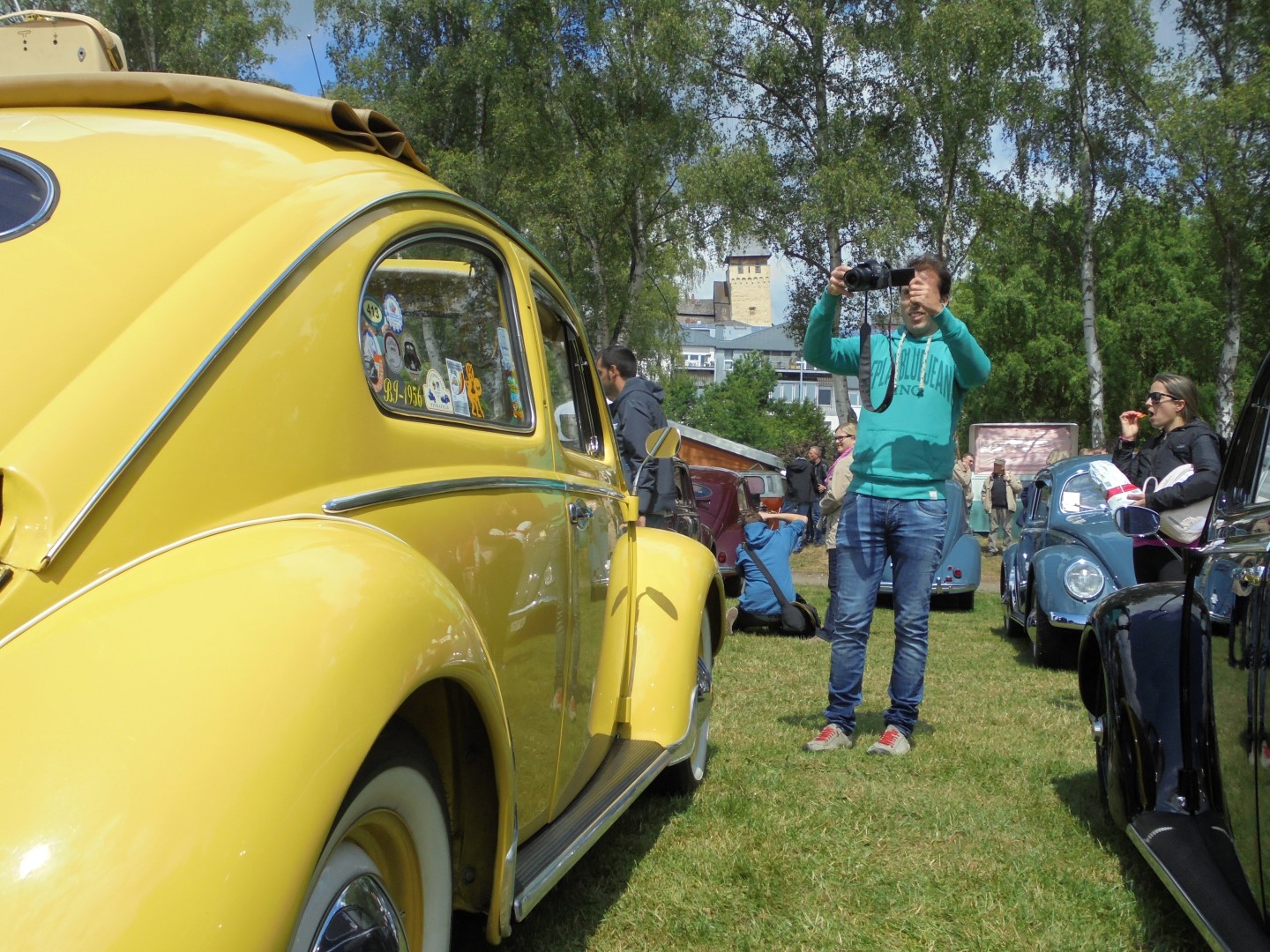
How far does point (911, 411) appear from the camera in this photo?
4969mm

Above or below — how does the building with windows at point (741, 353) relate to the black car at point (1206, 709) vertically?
below

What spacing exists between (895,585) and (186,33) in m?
23.4

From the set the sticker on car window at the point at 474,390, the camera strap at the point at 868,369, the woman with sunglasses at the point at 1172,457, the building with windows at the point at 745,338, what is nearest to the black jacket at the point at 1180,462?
A: the woman with sunglasses at the point at 1172,457

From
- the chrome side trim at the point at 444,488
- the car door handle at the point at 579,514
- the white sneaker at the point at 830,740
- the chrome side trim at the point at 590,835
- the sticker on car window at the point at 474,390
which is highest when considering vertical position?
the sticker on car window at the point at 474,390

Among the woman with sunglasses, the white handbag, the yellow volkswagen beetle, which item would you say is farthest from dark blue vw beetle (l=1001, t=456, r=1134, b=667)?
the yellow volkswagen beetle

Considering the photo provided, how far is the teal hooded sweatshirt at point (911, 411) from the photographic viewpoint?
4.93m

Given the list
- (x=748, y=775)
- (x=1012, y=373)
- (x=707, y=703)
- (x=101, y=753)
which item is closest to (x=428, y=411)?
(x=101, y=753)

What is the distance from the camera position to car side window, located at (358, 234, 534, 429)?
2371mm

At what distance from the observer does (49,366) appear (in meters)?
1.73

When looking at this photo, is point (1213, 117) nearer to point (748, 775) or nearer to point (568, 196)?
point (568, 196)

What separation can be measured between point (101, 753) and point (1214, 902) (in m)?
2.36

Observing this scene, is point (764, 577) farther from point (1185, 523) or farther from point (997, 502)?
point (997, 502)

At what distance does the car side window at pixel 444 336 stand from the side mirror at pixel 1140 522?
6.30 feet

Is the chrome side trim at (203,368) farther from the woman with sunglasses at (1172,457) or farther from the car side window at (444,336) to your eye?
the woman with sunglasses at (1172,457)
